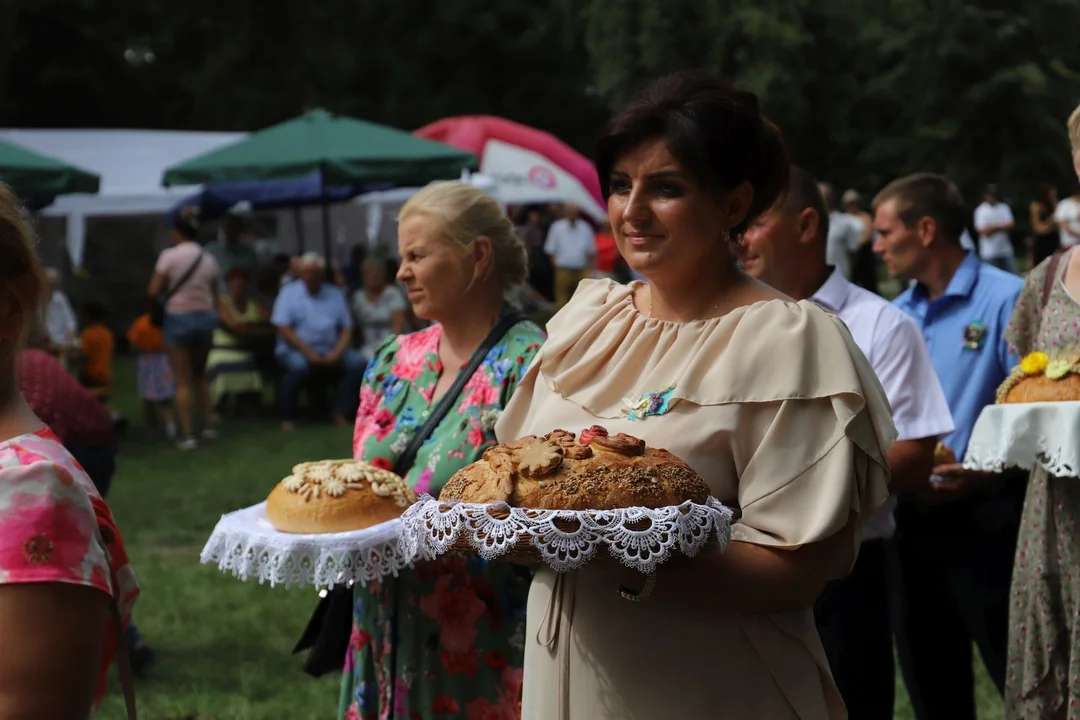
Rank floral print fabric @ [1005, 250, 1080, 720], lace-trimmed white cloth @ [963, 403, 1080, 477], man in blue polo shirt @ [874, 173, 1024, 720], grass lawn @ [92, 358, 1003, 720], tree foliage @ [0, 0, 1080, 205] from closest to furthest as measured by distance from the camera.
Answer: lace-trimmed white cloth @ [963, 403, 1080, 477] < floral print fabric @ [1005, 250, 1080, 720] < man in blue polo shirt @ [874, 173, 1024, 720] < grass lawn @ [92, 358, 1003, 720] < tree foliage @ [0, 0, 1080, 205]

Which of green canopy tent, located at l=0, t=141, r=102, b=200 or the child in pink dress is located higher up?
the child in pink dress

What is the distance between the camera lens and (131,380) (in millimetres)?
21156

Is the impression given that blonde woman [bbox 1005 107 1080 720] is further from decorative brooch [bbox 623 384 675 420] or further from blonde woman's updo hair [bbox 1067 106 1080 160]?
decorative brooch [bbox 623 384 675 420]

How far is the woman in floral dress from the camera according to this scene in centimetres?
424

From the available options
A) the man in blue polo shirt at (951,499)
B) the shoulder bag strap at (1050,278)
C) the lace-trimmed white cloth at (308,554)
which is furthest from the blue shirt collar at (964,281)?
the lace-trimmed white cloth at (308,554)

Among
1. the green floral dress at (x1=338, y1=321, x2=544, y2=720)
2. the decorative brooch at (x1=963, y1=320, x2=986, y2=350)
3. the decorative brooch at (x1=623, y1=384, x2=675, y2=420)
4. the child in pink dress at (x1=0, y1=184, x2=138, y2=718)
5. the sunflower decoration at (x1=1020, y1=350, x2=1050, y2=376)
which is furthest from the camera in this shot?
the decorative brooch at (x1=963, y1=320, x2=986, y2=350)

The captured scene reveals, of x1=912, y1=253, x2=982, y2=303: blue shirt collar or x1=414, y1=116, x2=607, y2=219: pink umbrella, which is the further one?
x1=414, y1=116, x2=607, y2=219: pink umbrella

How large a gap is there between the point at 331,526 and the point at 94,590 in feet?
6.22

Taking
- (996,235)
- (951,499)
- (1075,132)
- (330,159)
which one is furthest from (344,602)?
(996,235)

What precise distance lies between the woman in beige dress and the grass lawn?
11.9 feet

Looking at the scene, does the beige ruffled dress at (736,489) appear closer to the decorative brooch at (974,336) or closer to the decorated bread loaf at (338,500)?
the decorated bread loaf at (338,500)

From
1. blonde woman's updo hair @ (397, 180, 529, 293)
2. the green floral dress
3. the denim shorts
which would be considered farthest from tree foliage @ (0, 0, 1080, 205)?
the green floral dress

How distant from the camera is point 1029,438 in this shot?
12.5 ft

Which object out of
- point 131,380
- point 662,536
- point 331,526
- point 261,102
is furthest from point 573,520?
point 261,102
